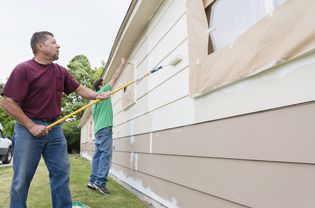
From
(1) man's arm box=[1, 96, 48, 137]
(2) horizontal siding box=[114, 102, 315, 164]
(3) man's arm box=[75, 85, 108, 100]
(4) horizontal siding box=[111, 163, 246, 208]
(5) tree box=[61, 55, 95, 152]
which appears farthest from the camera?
(5) tree box=[61, 55, 95, 152]

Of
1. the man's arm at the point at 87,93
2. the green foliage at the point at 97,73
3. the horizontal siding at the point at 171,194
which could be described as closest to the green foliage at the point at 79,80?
the green foliage at the point at 97,73

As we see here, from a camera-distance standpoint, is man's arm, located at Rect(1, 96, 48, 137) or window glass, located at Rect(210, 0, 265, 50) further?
man's arm, located at Rect(1, 96, 48, 137)

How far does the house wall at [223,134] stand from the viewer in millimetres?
1487

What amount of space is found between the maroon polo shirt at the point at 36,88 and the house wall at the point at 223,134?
1.13 metres

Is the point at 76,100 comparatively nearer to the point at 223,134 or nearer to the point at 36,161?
the point at 36,161

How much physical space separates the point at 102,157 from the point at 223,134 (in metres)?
2.76

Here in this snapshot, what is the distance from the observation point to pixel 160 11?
387 cm

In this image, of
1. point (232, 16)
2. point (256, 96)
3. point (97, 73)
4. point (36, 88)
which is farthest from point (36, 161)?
point (97, 73)

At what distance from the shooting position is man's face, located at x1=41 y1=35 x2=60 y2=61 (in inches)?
109

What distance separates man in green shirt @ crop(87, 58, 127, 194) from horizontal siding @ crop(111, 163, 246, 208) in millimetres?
478

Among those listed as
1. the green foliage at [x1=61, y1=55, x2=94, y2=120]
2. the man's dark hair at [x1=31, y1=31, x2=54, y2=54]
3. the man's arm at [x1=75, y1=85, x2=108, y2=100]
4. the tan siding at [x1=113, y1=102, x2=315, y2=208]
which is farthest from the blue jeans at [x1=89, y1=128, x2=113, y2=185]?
the green foliage at [x1=61, y1=55, x2=94, y2=120]

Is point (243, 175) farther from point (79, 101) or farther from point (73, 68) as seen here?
point (73, 68)

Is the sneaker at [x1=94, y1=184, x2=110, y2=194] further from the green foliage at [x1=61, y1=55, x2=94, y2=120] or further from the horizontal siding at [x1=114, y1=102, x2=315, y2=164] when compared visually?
the green foliage at [x1=61, y1=55, x2=94, y2=120]

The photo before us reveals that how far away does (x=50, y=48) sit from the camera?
2770 millimetres
